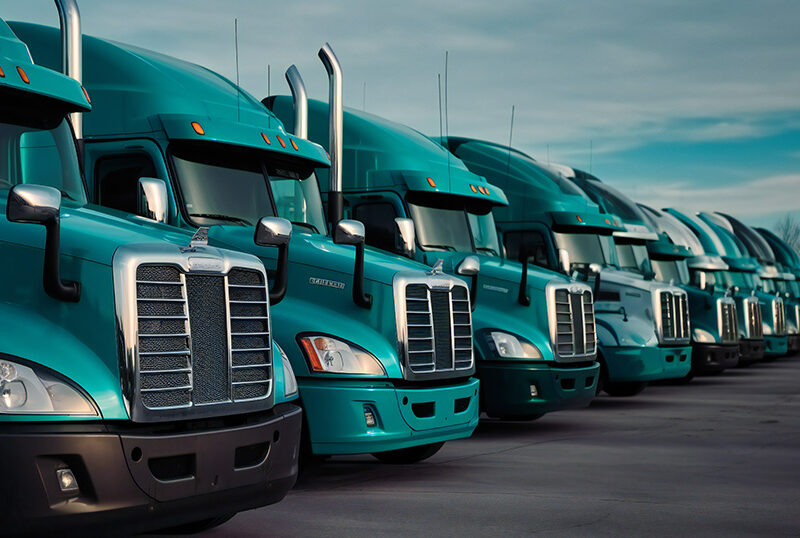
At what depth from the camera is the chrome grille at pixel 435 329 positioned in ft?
26.7

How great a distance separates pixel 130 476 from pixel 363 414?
124 inches

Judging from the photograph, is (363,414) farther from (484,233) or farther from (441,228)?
(484,233)

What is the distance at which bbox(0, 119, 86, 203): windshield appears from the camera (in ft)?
20.2

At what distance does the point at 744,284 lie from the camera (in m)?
28.0

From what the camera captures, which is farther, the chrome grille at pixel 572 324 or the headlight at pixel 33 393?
the chrome grille at pixel 572 324

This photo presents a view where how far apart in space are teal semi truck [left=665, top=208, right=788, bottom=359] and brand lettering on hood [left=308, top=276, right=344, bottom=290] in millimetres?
15937

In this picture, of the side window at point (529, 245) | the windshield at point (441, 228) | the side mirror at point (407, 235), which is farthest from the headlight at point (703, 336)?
the side mirror at point (407, 235)

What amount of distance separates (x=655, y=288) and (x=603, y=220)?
1251 millimetres

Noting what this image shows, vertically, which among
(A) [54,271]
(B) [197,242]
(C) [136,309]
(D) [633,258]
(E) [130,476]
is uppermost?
(D) [633,258]

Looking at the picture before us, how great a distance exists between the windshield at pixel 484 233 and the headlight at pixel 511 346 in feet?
5.11

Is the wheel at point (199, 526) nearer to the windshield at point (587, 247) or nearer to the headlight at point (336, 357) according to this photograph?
the headlight at point (336, 357)

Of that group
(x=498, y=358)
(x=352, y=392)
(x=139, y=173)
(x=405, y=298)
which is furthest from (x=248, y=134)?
(x=498, y=358)

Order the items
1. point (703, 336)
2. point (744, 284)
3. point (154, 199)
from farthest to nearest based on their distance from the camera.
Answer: point (744, 284) → point (703, 336) → point (154, 199)

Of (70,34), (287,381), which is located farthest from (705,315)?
(287,381)
